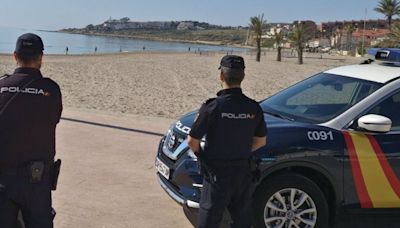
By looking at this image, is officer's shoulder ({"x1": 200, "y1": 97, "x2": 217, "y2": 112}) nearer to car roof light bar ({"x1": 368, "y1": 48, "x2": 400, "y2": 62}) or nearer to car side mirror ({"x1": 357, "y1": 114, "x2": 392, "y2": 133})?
car side mirror ({"x1": 357, "y1": 114, "x2": 392, "y2": 133})

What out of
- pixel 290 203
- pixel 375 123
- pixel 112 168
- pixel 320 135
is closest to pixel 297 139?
pixel 320 135

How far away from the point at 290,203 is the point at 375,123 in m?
0.99

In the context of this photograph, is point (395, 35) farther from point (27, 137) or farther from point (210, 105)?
point (27, 137)

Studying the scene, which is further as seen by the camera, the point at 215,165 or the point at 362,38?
the point at 362,38

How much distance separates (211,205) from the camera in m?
3.72

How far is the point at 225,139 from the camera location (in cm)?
368

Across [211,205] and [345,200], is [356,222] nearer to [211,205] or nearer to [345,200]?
[345,200]

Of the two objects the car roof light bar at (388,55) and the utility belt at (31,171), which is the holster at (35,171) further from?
the car roof light bar at (388,55)

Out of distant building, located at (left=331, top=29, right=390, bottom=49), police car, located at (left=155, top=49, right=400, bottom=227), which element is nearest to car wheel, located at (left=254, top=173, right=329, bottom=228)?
police car, located at (left=155, top=49, right=400, bottom=227)

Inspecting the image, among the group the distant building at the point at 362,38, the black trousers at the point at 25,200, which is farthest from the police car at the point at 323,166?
the distant building at the point at 362,38

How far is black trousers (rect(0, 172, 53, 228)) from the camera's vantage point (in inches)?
126

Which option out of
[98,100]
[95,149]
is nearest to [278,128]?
[95,149]

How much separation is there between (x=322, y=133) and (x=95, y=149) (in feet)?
14.6

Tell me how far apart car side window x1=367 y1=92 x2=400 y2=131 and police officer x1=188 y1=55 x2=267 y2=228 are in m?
1.74
